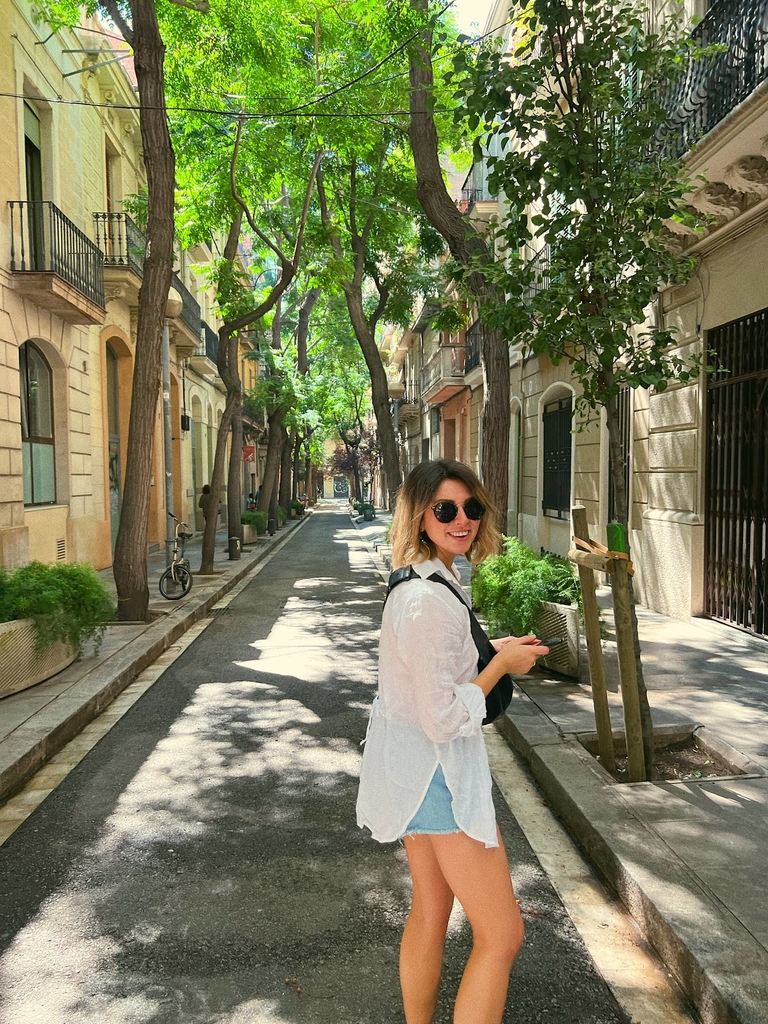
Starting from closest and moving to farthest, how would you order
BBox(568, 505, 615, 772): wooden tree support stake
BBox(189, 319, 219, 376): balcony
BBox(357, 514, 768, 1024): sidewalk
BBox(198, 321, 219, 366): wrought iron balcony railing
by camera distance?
1. BBox(357, 514, 768, 1024): sidewalk
2. BBox(568, 505, 615, 772): wooden tree support stake
3. BBox(189, 319, 219, 376): balcony
4. BBox(198, 321, 219, 366): wrought iron balcony railing

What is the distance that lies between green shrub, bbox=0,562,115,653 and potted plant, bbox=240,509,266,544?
14516 millimetres

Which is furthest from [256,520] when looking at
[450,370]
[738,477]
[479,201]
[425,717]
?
[425,717]

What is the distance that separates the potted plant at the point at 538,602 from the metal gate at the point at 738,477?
7.89ft

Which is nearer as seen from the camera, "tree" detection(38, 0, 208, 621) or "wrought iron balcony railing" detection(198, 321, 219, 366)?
"tree" detection(38, 0, 208, 621)

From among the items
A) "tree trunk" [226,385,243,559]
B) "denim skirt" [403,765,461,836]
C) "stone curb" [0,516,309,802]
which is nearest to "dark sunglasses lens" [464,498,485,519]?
"denim skirt" [403,765,461,836]

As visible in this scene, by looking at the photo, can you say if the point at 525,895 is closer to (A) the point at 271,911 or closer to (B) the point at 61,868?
(A) the point at 271,911

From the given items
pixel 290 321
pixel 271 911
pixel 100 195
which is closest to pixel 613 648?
pixel 271 911

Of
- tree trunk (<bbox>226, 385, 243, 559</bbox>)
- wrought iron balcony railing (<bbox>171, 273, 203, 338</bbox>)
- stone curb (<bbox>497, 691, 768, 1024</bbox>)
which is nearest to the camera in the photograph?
stone curb (<bbox>497, 691, 768, 1024</bbox>)

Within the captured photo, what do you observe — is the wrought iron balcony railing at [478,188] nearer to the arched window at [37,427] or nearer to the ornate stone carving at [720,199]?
the arched window at [37,427]

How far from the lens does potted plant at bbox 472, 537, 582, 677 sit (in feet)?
20.7

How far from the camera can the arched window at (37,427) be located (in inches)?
504

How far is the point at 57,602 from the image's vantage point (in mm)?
6469

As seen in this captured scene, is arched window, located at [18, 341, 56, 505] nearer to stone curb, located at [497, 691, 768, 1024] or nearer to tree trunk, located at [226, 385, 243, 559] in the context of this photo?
tree trunk, located at [226, 385, 243, 559]

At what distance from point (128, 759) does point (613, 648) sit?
4.53m
